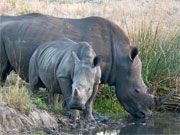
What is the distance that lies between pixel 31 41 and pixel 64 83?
2179 mm

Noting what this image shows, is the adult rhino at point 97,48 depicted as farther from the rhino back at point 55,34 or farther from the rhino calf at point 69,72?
the rhino calf at point 69,72

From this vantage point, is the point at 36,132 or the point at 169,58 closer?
the point at 36,132

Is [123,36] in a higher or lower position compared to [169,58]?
higher

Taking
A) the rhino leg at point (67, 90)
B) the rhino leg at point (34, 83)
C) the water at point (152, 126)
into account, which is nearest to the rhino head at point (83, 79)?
the rhino leg at point (67, 90)

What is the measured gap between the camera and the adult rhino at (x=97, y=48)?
364 inches

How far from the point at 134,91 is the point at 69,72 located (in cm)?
184

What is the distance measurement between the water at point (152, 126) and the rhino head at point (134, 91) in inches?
8.9

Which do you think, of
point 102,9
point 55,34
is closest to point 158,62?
point 55,34

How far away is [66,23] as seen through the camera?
9.97m

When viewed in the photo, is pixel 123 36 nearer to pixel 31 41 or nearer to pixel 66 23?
pixel 66 23

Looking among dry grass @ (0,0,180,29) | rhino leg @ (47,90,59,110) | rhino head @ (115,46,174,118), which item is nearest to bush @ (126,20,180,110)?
rhino head @ (115,46,174,118)

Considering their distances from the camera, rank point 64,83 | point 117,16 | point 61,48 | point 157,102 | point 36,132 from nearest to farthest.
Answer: point 36,132 → point 64,83 → point 61,48 → point 157,102 → point 117,16

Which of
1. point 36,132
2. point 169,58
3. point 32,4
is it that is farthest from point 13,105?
point 32,4

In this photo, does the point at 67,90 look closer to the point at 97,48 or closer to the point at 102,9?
the point at 97,48
